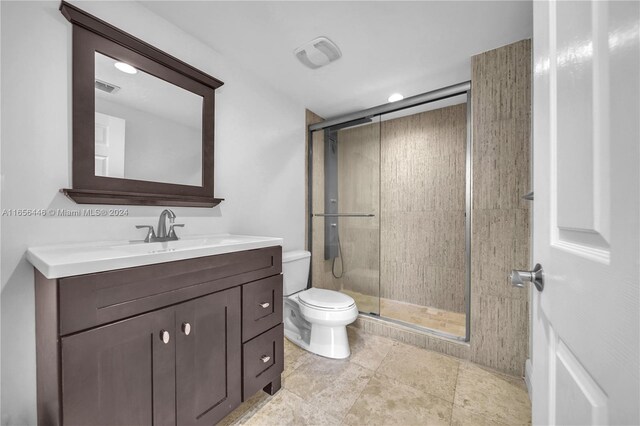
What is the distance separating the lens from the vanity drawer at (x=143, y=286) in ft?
2.71

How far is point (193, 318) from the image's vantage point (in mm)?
1123

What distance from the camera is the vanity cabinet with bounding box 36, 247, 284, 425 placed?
32.5 inches

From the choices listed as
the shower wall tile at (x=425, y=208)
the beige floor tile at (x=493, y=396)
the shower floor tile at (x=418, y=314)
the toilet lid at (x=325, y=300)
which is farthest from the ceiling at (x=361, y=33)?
the beige floor tile at (x=493, y=396)

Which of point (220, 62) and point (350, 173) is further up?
point (220, 62)

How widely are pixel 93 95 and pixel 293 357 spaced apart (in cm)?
200

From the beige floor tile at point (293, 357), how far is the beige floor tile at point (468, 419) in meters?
0.97

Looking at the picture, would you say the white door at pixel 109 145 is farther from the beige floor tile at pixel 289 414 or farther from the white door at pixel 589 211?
the white door at pixel 589 211

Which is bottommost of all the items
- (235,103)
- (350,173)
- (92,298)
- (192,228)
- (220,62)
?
(92,298)

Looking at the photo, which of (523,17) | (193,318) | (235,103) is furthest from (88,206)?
(523,17)

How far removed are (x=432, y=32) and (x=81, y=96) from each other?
1949 millimetres

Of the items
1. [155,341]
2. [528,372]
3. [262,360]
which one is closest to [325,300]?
[262,360]

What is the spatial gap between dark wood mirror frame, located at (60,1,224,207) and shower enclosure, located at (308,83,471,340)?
1403mm

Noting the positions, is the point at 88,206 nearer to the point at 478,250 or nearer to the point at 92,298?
the point at 92,298

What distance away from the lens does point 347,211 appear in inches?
104
